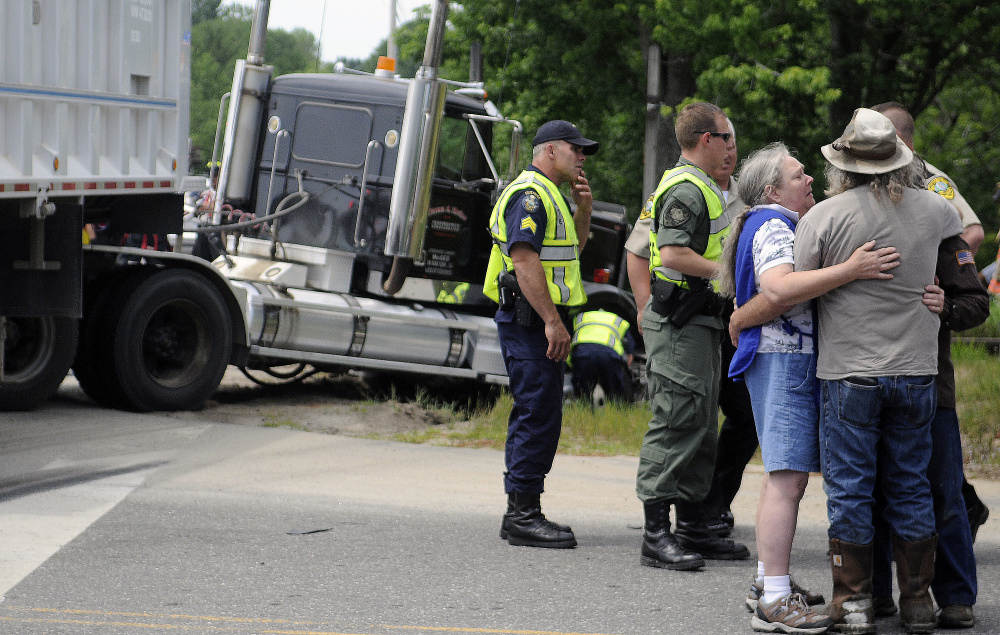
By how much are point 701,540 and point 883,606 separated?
41.4 inches

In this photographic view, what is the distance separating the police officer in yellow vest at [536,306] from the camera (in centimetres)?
548

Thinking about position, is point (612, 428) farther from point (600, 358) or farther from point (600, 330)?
point (600, 330)

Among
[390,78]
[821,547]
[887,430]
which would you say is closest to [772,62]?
A: [390,78]

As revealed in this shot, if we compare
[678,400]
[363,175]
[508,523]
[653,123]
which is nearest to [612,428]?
[363,175]

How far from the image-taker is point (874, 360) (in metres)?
4.15

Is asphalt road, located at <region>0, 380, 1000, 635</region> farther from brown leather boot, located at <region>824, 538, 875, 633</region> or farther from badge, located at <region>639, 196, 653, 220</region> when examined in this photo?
badge, located at <region>639, 196, 653, 220</region>

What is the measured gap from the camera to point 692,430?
5207 mm

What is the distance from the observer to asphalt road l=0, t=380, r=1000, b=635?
446cm

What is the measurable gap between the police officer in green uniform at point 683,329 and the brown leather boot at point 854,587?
1.00 metres

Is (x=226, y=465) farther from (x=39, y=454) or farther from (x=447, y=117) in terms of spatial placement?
(x=447, y=117)

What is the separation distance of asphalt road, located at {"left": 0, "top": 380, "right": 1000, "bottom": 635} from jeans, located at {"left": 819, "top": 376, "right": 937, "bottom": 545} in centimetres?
47

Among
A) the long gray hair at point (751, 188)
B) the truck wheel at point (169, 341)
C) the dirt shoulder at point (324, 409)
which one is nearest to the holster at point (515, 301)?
the long gray hair at point (751, 188)

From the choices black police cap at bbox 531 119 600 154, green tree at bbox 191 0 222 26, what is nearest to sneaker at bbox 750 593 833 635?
black police cap at bbox 531 119 600 154

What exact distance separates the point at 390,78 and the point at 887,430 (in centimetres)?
698
